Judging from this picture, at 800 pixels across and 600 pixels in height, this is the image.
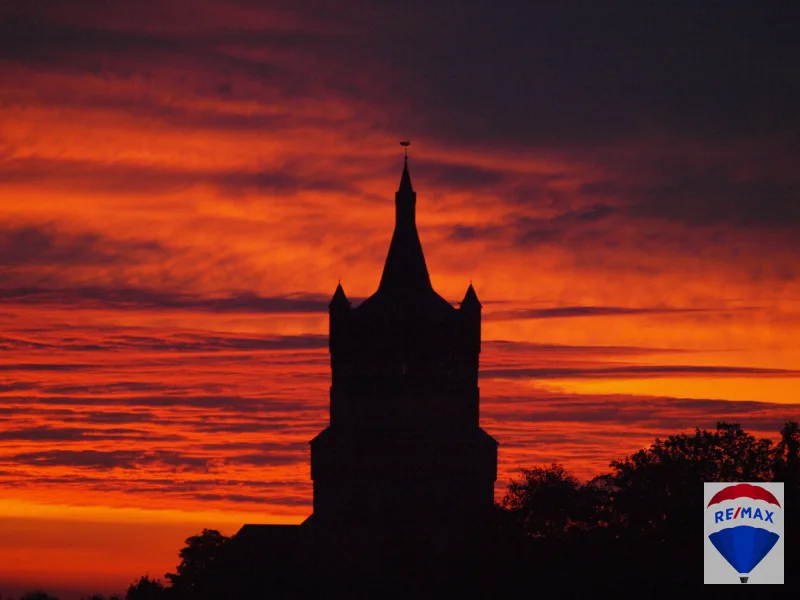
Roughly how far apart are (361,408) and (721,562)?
4196 centimetres

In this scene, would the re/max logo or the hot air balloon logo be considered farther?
the re/max logo

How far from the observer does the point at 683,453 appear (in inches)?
4683

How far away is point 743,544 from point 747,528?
0.88 meters

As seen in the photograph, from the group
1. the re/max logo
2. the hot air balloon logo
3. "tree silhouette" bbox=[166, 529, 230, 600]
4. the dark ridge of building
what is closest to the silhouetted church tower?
the dark ridge of building

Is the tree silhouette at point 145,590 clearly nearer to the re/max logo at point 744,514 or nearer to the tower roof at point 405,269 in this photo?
the tower roof at point 405,269

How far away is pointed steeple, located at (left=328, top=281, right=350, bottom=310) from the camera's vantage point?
141688 millimetres

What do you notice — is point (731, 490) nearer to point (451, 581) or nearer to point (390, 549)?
point (451, 581)

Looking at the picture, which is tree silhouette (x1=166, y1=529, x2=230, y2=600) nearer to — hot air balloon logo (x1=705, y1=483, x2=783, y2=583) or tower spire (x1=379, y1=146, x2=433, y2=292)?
tower spire (x1=379, y1=146, x2=433, y2=292)

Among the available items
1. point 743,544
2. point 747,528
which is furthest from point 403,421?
point 747,528

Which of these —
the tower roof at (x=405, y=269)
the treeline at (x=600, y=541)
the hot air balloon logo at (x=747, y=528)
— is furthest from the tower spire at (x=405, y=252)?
the hot air balloon logo at (x=747, y=528)

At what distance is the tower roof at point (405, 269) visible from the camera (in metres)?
141

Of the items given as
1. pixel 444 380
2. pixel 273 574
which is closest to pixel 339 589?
pixel 273 574

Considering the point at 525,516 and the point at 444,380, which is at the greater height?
the point at 444,380

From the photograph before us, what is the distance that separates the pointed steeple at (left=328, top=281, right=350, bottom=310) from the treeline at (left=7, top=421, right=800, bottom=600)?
55.3 feet
